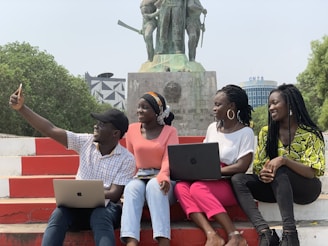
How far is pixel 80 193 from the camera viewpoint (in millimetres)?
2898

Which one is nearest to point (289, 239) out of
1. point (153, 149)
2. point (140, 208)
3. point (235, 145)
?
point (235, 145)

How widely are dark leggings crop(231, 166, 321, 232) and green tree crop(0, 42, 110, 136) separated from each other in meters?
16.4

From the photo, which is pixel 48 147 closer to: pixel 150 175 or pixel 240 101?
pixel 150 175

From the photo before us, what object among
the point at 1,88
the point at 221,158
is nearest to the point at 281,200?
the point at 221,158

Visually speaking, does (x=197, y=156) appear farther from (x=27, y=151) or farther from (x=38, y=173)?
(x=27, y=151)

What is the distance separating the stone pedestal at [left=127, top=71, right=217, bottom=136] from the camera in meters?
9.97

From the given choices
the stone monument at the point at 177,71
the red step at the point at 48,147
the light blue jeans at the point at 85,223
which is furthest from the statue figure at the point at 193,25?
the light blue jeans at the point at 85,223

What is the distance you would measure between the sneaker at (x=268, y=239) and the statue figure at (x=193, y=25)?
8.21 m

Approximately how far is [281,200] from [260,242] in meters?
0.31

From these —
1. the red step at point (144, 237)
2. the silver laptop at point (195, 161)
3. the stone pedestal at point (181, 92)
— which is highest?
the stone pedestal at point (181, 92)

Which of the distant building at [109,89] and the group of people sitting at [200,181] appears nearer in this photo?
the group of people sitting at [200,181]

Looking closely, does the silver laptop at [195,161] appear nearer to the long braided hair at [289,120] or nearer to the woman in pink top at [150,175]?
the woman in pink top at [150,175]

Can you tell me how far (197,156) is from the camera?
10.1 ft

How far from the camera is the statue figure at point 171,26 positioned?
1041 centimetres
